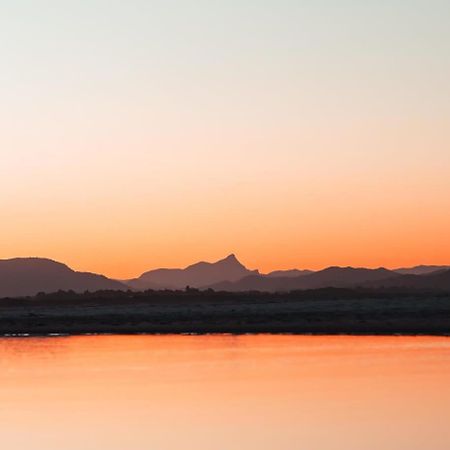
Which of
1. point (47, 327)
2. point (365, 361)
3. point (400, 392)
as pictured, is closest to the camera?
point (400, 392)

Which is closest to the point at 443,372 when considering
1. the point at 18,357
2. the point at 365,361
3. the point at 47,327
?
the point at 365,361

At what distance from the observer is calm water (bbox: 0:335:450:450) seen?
21.6 meters

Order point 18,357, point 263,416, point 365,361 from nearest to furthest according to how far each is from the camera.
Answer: point 263,416 → point 365,361 → point 18,357

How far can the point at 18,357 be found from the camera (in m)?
44.3

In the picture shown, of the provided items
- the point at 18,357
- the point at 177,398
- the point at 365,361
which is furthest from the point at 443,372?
the point at 18,357

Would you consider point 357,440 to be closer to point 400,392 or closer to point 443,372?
point 400,392

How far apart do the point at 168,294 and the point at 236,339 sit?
84561mm

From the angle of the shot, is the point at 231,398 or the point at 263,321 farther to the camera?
the point at 263,321

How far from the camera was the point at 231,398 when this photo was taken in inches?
1102

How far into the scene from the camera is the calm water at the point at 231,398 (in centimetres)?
2164

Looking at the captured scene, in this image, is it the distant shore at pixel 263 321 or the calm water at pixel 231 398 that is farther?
the distant shore at pixel 263 321

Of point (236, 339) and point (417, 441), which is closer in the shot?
point (417, 441)

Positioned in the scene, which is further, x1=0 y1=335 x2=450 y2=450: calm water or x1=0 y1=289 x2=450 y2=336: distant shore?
x1=0 y1=289 x2=450 y2=336: distant shore

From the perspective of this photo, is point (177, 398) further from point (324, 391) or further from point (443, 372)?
point (443, 372)
